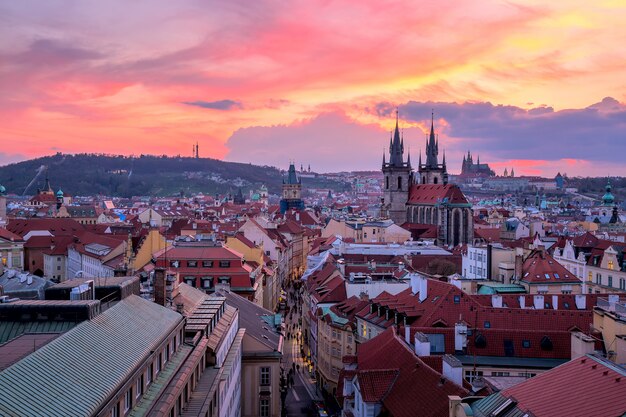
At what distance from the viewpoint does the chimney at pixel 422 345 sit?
134 ft

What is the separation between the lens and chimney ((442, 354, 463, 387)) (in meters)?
33.4

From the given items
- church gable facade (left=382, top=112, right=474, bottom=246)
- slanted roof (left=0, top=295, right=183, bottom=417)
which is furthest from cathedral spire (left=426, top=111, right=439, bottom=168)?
slanted roof (left=0, top=295, right=183, bottom=417)

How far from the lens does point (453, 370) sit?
33781mm

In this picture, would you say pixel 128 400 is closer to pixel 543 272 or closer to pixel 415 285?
pixel 415 285

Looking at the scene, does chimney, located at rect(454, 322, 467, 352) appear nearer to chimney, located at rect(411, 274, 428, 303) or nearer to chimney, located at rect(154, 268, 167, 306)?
chimney, located at rect(411, 274, 428, 303)

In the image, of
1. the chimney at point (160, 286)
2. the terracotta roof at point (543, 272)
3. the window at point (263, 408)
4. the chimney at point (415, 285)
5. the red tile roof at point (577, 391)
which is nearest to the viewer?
the red tile roof at point (577, 391)

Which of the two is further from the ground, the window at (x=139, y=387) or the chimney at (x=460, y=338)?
the window at (x=139, y=387)

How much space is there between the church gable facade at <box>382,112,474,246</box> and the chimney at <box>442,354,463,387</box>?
113953 mm

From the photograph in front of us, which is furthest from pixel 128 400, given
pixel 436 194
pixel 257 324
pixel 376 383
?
pixel 436 194

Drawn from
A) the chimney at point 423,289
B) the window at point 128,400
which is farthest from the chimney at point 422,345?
the window at point 128,400

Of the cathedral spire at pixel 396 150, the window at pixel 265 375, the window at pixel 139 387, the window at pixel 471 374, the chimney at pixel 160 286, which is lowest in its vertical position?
the window at pixel 265 375

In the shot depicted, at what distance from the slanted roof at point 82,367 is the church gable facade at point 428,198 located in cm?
12422

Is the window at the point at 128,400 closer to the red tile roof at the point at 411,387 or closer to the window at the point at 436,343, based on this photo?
the red tile roof at the point at 411,387

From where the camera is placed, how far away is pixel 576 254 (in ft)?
296
